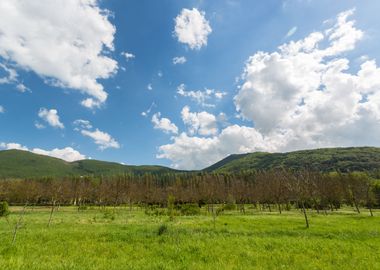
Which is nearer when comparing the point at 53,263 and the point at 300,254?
the point at 53,263

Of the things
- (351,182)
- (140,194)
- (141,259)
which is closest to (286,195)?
(351,182)

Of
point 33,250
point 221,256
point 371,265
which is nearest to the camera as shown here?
point 371,265

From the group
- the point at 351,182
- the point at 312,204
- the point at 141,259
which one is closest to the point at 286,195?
the point at 312,204

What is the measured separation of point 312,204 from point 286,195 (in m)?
10.7

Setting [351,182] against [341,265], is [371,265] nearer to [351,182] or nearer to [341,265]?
[341,265]

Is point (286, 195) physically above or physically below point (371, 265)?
above

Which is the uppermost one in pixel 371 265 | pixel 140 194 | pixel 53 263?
pixel 140 194

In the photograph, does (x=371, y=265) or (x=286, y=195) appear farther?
(x=286, y=195)

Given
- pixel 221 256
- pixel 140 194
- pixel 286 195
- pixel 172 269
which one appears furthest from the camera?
pixel 140 194

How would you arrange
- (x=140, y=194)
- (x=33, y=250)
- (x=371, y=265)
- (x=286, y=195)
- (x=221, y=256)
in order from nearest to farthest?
(x=371, y=265) → (x=221, y=256) → (x=33, y=250) → (x=286, y=195) → (x=140, y=194)

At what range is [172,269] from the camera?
13.1 metres

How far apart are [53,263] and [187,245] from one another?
9.47 m

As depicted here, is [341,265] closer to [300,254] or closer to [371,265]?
[371,265]

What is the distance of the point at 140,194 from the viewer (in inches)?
4626
